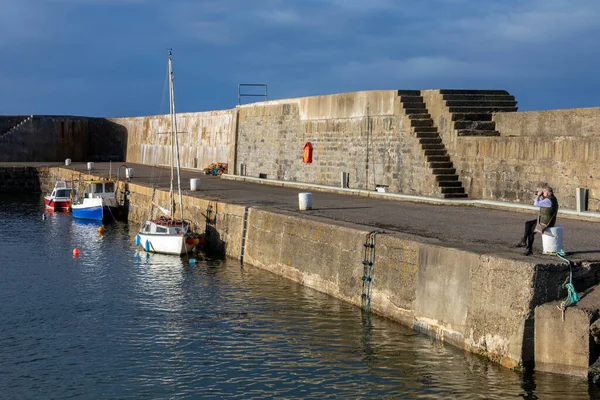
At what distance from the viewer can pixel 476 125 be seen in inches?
960

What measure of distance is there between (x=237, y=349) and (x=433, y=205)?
32.8 feet

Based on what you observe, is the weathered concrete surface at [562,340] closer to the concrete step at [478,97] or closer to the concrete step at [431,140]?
the concrete step at [431,140]

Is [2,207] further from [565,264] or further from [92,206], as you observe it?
[565,264]

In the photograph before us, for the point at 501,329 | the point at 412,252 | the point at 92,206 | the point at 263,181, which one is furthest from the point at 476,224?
the point at 92,206

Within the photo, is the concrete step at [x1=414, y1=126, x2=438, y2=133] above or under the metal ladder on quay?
above

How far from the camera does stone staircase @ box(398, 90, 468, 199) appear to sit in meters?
24.1

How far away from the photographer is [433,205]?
23062mm

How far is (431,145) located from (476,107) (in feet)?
5.62

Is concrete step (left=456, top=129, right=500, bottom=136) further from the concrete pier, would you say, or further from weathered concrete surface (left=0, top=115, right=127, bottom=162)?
weathered concrete surface (left=0, top=115, right=127, bottom=162)

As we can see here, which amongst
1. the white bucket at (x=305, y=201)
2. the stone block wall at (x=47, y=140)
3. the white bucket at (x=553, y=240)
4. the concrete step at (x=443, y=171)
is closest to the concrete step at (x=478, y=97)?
the concrete step at (x=443, y=171)

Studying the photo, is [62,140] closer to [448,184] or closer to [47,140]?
[47,140]

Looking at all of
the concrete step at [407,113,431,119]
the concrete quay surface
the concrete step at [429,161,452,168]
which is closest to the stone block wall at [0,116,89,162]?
the concrete quay surface

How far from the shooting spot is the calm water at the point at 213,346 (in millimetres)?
12359

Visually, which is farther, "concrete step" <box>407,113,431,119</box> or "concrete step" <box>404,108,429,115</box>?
"concrete step" <box>404,108,429,115</box>
